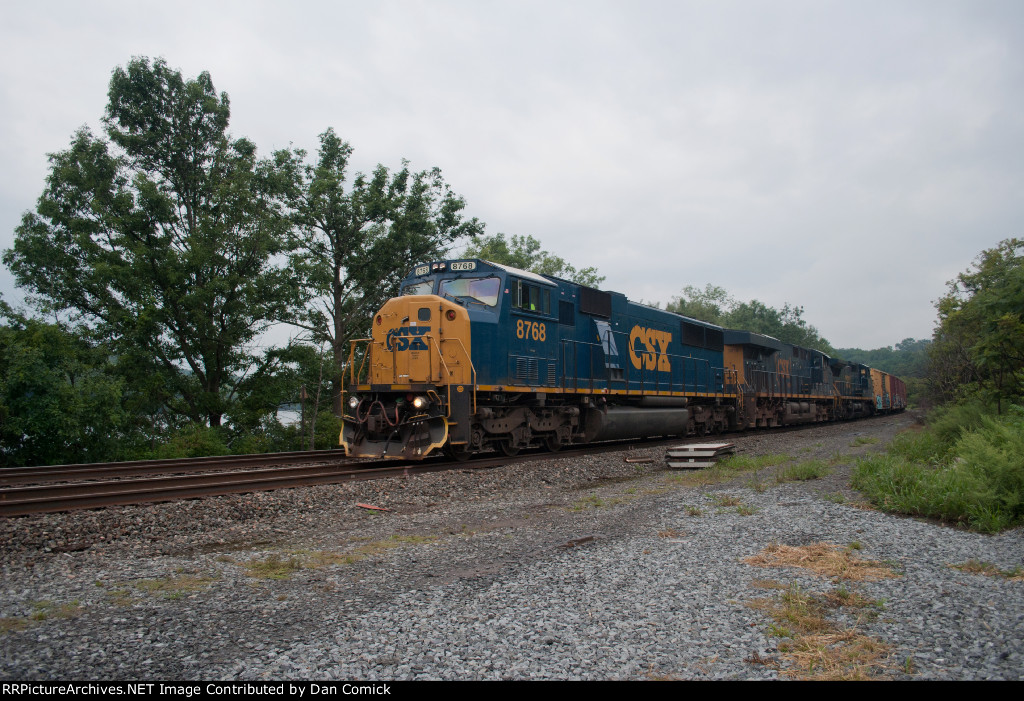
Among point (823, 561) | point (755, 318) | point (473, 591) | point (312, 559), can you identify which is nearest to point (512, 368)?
point (312, 559)

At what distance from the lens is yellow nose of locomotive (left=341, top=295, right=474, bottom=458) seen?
10.7 metres

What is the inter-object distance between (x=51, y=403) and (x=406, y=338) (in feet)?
26.3

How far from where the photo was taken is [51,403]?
13227 millimetres

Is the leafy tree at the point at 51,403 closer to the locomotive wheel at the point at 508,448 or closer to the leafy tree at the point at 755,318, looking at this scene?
the locomotive wheel at the point at 508,448

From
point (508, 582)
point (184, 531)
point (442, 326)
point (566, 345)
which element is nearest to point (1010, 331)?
point (566, 345)

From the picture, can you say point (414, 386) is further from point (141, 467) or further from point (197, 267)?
point (197, 267)

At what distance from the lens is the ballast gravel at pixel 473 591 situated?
123 inches

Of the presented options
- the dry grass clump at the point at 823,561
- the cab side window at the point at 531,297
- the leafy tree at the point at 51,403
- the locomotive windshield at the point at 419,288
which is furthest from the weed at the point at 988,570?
the leafy tree at the point at 51,403

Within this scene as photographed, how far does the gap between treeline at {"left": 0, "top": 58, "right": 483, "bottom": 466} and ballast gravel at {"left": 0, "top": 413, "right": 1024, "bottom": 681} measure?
10019 millimetres

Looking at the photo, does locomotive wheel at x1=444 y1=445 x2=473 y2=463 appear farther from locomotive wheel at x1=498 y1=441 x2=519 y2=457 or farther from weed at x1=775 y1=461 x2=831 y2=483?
weed at x1=775 y1=461 x2=831 y2=483

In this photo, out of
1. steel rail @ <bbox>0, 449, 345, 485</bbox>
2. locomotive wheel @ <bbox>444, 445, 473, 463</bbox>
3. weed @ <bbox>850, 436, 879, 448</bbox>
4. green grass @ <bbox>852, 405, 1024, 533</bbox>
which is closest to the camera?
green grass @ <bbox>852, 405, 1024, 533</bbox>

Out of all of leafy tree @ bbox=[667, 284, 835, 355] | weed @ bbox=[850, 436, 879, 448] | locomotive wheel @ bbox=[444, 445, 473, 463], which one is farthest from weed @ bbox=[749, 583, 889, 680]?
leafy tree @ bbox=[667, 284, 835, 355]

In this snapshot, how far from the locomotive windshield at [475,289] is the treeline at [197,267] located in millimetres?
5927
